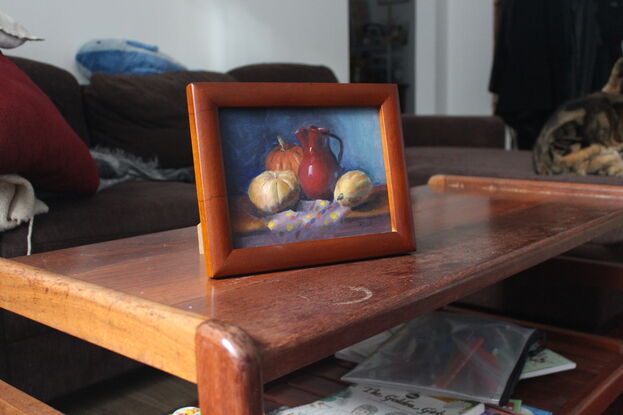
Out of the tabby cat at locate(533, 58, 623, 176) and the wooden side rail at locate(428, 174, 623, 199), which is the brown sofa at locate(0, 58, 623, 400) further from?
the wooden side rail at locate(428, 174, 623, 199)

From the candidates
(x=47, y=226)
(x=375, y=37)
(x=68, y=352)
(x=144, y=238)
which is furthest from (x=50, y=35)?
(x=375, y=37)

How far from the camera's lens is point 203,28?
2732 mm

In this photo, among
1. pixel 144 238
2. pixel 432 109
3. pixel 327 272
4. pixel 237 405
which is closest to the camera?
pixel 237 405

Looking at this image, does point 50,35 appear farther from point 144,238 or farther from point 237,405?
point 237,405

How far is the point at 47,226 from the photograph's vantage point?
121 cm

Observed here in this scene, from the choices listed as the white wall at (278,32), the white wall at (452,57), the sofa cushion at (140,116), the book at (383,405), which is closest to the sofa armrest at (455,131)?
the white wall at (278,32)

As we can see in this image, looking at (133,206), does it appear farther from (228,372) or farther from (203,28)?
(203,28)

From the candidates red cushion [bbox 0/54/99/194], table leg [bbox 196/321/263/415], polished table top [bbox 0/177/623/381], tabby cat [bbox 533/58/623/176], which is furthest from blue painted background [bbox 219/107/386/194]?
tabby cat [bbox 533/58/623/176]

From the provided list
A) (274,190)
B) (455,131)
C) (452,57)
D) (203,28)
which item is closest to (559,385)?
(274,190)

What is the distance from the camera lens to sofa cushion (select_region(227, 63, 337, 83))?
246 cm

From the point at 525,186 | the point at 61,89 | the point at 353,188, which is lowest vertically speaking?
the point at 525,186

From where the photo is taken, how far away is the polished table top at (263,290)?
507mm

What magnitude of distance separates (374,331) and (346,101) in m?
0.31

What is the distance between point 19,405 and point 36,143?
1.85 feet
